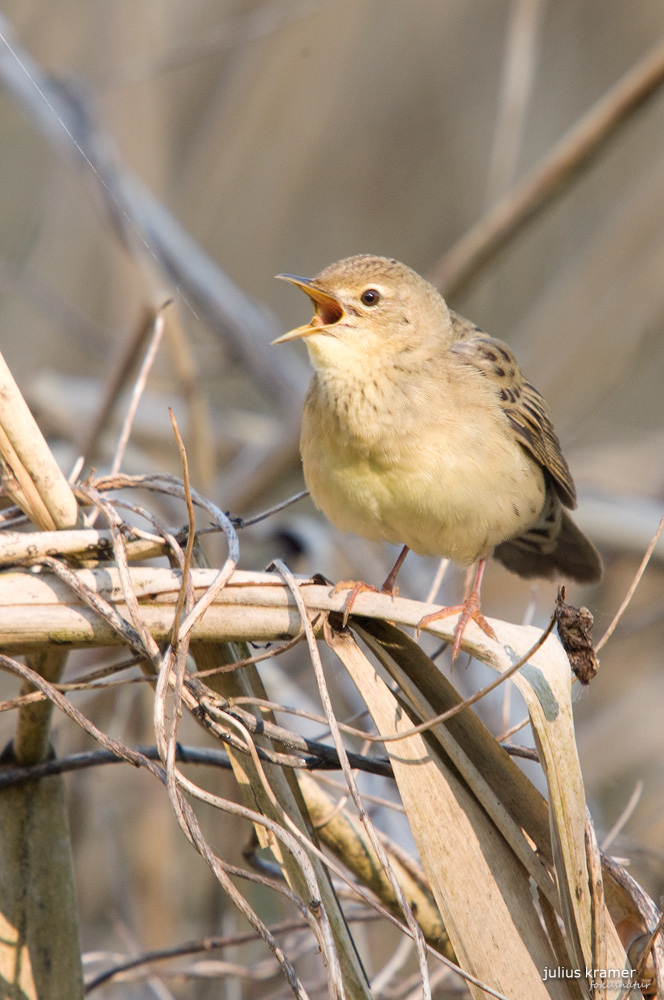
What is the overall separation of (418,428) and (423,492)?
6.6 inches

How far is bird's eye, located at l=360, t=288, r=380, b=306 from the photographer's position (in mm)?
2752

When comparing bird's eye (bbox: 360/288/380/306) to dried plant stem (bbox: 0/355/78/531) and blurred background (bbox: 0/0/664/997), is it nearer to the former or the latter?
blurred background (bbox: 0/0/664/997)

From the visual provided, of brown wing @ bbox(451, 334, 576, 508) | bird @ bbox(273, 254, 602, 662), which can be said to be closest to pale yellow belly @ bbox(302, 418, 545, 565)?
bird @ bbox(273, 254, 602, 662)

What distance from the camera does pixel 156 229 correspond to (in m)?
4.03

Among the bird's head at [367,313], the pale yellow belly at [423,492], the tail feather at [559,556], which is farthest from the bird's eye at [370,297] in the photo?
the tail feather at [559,556]

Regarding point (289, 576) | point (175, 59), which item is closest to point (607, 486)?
point (175, 59)

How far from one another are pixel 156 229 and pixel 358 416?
1983mm

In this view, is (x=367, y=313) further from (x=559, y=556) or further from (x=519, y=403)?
(x=559, y=556)

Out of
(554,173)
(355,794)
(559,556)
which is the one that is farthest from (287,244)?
(355,794)

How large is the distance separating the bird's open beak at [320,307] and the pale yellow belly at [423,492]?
0.98 ft

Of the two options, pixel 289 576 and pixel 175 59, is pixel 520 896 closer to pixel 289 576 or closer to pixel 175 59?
pixel 289 576

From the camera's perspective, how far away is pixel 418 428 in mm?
2420

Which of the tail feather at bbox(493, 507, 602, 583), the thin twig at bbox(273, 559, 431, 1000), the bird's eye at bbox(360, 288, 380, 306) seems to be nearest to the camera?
the thin twig at bbox(273, 559, 431, 1000)

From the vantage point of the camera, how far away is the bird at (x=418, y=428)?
240 centimetres
